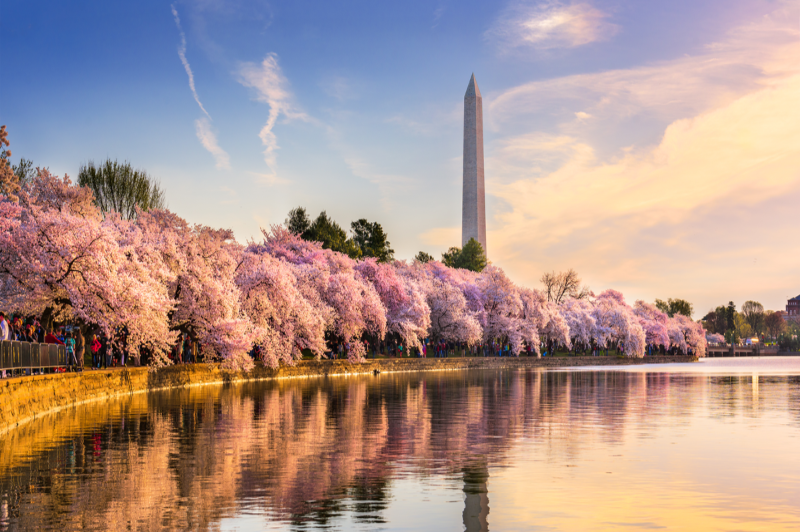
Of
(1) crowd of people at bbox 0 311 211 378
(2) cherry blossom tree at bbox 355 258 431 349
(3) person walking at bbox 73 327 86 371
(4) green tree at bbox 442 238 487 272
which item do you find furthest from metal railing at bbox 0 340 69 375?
(4) green tree at bbox 442 238 487 272

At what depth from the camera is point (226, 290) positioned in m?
51.2

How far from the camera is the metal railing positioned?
25.5 m

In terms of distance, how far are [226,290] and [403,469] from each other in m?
36.6

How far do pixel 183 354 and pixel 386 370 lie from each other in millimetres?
22441

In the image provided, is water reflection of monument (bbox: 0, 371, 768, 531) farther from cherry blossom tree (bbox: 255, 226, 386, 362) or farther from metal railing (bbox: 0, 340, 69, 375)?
cherry blossom tree (bbox: 255, 226, 386, 362)

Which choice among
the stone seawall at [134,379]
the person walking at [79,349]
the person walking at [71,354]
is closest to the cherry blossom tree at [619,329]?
the stone seawall at [134,379]

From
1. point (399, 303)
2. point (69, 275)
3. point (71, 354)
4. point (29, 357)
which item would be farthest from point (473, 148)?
point (29, 357)

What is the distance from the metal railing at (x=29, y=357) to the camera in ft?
83.6

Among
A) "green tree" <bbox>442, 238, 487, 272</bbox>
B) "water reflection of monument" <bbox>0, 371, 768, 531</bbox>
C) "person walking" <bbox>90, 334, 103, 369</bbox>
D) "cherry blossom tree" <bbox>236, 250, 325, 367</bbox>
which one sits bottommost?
→ "water reflection of monument" <bbox>0, 371, 768, 531</bbox>

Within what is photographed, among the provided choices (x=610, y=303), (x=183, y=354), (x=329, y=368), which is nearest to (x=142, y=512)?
(x=183, y=354)

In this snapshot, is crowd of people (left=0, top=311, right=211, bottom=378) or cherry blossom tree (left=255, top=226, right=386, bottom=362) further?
cherry blossom tree (left=255, top=226, right=386, bottom=362)

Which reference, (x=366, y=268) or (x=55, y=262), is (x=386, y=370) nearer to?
(x=366, y=268)

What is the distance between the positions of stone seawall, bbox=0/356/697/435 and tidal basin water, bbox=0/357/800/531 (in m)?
1.08

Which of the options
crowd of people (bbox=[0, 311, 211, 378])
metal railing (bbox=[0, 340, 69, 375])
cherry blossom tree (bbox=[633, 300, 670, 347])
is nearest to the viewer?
metal railing (bbox=[0, 340, 69, 375])
